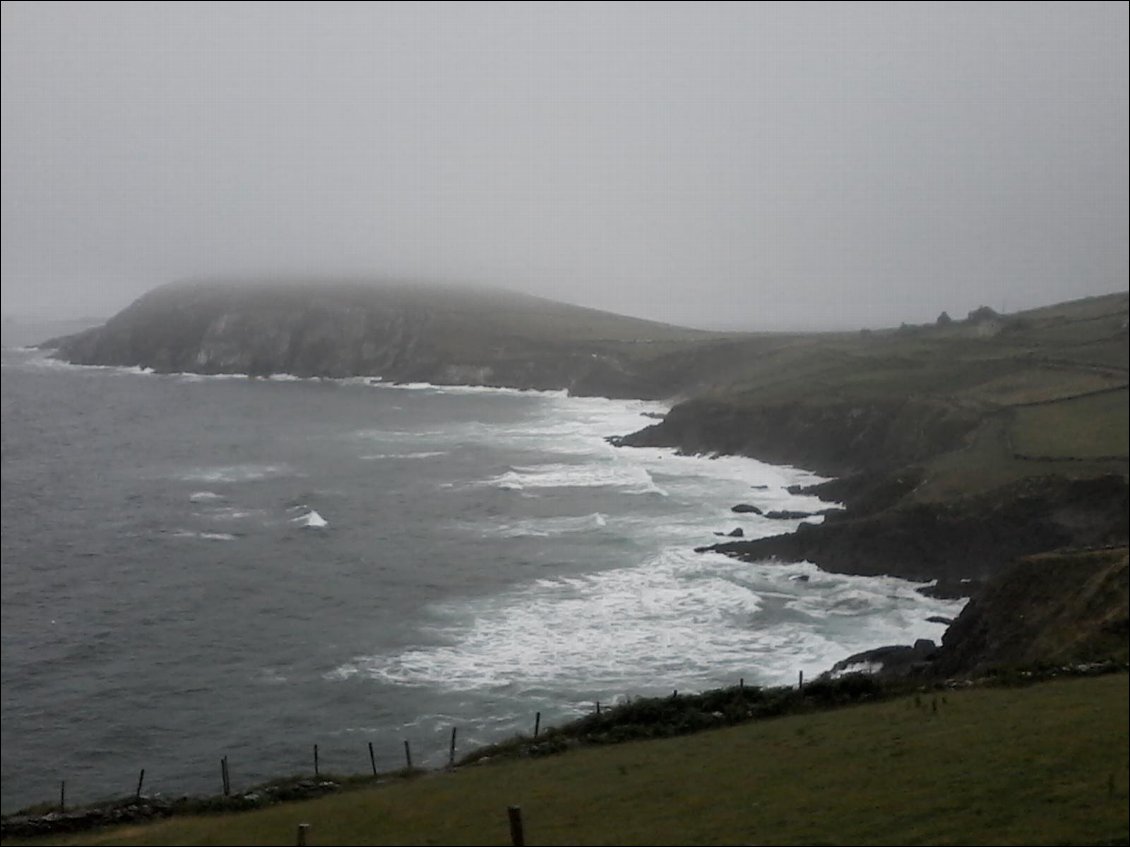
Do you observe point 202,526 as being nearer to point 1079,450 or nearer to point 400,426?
point 400,426

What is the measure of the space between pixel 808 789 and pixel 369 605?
129 feet

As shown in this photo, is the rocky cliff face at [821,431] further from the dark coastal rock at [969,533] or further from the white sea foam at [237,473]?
the white sea foam at [237,473]

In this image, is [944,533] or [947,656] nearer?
[947,656]

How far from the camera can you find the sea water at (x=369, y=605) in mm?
42594

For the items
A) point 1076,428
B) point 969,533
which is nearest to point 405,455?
point 969,533

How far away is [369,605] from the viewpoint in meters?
Result: 58.4

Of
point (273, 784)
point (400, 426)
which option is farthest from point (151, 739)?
point (400, 426)

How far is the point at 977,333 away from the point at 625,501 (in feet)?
206

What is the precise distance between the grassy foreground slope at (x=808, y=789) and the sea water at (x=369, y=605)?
1213 centimetres

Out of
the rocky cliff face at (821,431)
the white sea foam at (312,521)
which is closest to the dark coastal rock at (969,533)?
the rocky cliff face at (821,431)

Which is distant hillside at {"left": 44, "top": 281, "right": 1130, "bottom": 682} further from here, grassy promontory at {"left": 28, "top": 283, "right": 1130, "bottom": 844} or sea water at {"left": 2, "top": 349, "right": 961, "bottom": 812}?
sea water at {"left": 2, "top": 349, "right": 961, "bottom": 812}

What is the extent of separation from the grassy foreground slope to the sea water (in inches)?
477

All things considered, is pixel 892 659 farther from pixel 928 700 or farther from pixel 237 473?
pixel 237 473

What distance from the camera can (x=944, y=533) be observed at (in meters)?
59.8
